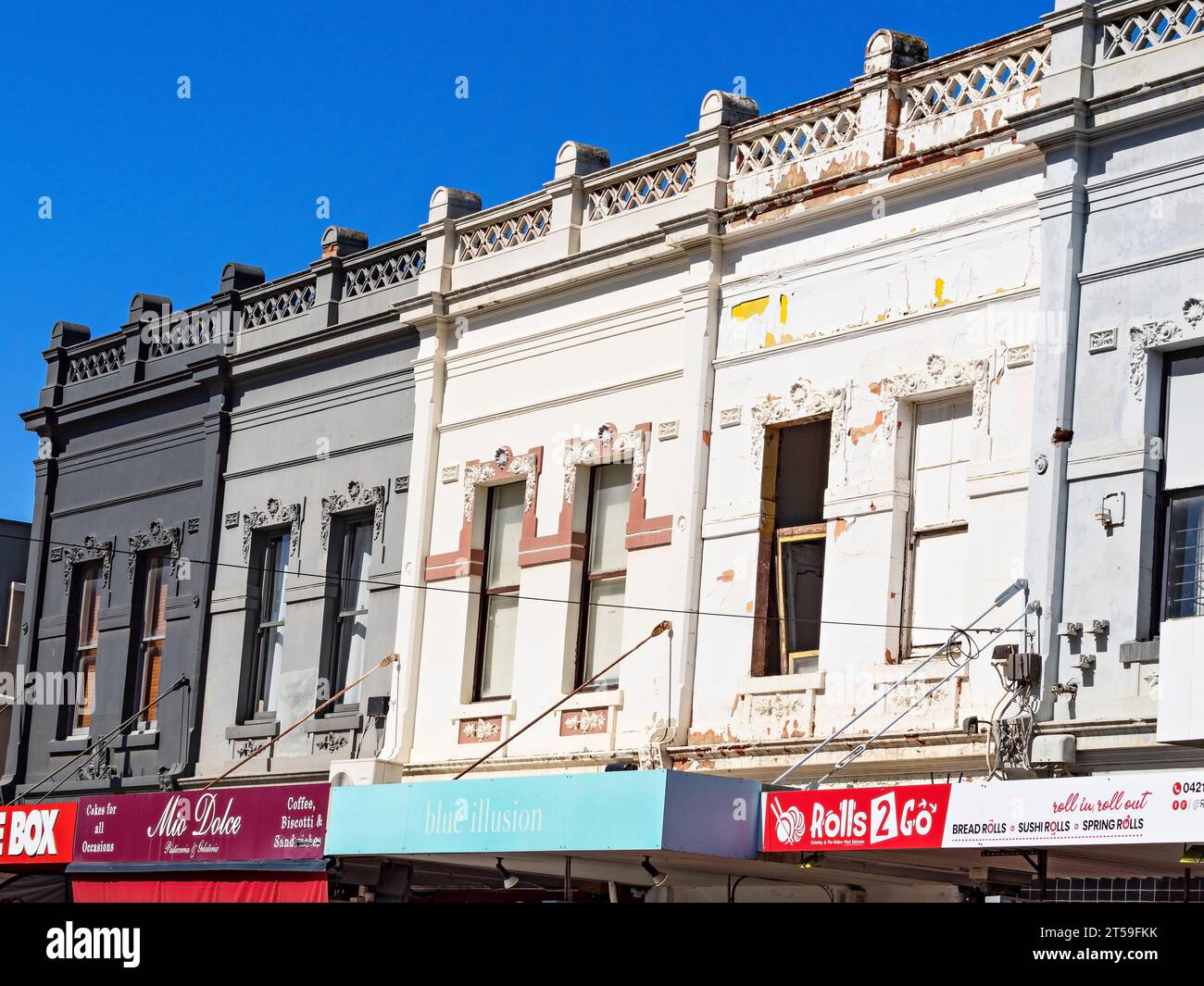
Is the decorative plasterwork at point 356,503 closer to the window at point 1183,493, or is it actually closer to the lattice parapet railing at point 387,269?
the lattice parapet railing at point 387,269

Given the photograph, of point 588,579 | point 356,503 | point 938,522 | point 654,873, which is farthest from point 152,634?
point 938,522

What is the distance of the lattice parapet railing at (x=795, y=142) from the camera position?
17995mm

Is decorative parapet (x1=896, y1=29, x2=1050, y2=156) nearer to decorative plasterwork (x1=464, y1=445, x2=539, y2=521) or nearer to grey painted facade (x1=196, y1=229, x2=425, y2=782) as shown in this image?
decorative plasterwork (x1=464, y1=445, x2=539, y2=521)

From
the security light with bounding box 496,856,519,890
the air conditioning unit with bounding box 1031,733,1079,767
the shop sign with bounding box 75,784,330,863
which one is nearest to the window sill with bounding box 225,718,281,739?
the shop sign with bounding box 75,784,330,863

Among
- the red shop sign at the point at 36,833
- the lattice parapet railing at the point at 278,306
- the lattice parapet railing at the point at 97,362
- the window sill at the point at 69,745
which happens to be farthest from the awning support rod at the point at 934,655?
the lattice parapet railing at the point at 97,362

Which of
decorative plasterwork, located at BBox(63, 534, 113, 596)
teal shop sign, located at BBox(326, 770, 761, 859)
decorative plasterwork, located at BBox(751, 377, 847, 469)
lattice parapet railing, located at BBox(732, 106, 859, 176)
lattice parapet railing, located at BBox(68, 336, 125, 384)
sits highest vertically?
lattice parapet railing, located at BBox(732, 106, 859, 176)

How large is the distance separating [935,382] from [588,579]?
4.45 m

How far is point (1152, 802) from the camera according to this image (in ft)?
39.1

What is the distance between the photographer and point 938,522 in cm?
1644

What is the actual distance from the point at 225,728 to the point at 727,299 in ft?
25.9

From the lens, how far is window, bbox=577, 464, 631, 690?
19.2m

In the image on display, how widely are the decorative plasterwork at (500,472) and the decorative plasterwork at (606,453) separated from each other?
1.56ft

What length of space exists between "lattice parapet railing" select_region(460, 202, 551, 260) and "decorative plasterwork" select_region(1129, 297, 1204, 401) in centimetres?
742
